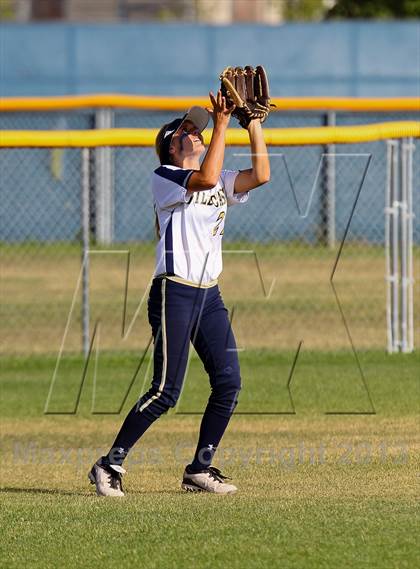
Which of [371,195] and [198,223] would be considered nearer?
[198,223]

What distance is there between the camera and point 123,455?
7133 mm

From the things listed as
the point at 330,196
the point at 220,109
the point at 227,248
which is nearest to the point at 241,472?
the point at 220,109

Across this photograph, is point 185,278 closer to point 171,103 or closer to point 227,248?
point 171,103

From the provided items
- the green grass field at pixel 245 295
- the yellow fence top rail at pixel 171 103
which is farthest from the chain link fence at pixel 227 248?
the yellow fence top rail at pixel 171 103

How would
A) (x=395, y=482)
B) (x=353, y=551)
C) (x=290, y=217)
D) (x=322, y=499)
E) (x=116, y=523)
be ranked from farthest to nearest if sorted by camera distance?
(x=290, y=217) → (x=395, y=482) → (x=322, y=499) → (x=116, y=523) → (x=353, y=551)

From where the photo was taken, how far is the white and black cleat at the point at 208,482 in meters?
7.34

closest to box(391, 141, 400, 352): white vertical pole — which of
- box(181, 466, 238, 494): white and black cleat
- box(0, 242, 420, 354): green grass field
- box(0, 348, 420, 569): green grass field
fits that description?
box(0, 348, 420, 569): green grass field

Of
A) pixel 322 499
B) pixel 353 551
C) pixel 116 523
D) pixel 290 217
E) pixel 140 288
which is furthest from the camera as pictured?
pixel 290 217

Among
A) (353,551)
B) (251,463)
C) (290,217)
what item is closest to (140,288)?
(290,217)

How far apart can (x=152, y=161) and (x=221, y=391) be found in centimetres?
1533

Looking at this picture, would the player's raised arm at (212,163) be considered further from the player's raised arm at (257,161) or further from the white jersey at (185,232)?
the player's raised arm at (257,161)

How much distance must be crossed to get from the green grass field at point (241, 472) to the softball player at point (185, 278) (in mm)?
505

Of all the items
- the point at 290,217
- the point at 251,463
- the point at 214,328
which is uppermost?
the point at 214,328

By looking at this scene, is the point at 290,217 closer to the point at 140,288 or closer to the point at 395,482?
the point at 140,288
